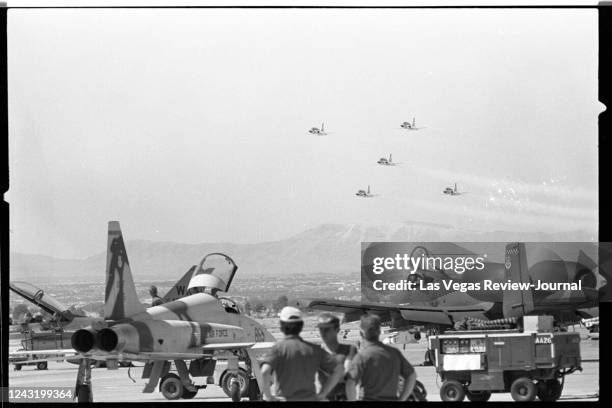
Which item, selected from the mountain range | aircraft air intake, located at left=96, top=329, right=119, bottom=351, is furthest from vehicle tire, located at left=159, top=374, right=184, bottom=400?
the mountain range

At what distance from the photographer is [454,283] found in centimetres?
884

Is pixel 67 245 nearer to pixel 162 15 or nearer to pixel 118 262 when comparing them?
pixel 118 262

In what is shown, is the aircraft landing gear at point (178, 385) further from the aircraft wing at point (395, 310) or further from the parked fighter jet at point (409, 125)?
the parked fighter jet at point (409, 125)

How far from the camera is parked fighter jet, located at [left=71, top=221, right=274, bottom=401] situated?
31.7 ft

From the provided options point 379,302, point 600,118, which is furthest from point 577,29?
point 379,302

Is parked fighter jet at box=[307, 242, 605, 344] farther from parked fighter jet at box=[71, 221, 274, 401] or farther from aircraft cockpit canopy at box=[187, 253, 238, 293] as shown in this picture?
parked fighter jet at box=[71, 221, 274, 401]

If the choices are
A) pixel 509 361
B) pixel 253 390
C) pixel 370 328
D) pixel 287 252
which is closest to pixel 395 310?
pixel 509 361

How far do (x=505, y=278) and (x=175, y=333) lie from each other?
145 inches

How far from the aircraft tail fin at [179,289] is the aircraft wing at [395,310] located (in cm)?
141

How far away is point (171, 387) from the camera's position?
10312 mm

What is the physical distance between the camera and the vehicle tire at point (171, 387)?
10.1m

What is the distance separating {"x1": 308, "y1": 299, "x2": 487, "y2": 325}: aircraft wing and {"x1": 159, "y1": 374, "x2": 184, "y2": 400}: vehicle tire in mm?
1600

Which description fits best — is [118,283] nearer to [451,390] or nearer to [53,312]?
[53,312]

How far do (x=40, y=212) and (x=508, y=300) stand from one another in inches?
148
